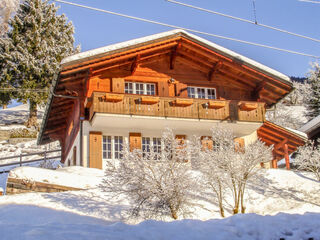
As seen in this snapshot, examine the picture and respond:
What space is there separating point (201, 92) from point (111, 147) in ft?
18.9


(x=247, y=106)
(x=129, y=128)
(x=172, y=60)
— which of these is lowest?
(x=129, y=128)

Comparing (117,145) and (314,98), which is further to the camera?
(314,98)

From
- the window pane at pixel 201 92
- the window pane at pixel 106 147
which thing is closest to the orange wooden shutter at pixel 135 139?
the window pane at pixel 106 147

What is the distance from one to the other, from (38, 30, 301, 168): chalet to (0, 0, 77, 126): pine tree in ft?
55.0

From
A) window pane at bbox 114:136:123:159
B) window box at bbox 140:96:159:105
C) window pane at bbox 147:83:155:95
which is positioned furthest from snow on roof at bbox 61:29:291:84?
window pane at bbox 114:136:123:159

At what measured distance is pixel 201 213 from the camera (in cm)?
1280

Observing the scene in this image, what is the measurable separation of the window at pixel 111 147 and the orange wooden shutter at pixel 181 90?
384 cm

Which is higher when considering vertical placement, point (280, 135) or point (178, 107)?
point (178, 107)

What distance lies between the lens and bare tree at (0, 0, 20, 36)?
129ft

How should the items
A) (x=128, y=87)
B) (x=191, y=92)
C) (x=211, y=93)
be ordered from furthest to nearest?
(x=211, y=93) < (x=191, y=92) < (x=128, y=87)

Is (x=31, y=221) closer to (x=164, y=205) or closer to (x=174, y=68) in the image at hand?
(x=164, y=205)

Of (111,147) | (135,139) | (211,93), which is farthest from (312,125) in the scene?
(111,147)

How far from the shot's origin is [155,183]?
11477mm

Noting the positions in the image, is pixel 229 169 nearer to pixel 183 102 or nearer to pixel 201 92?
pixel 183 102
